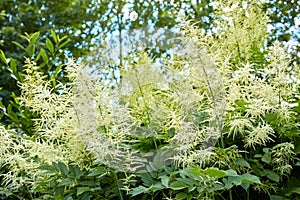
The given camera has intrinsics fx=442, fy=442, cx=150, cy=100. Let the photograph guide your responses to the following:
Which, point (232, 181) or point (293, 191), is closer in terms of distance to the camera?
point (232, 181)

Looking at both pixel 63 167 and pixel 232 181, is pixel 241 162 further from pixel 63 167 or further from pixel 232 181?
pixel 63 167

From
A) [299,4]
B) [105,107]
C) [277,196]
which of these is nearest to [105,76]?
[105,107]

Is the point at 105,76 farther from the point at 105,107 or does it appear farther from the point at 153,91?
the point at 105,107

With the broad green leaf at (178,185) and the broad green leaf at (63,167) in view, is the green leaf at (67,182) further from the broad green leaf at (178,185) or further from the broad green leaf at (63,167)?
the broad green leaf at (178,185)

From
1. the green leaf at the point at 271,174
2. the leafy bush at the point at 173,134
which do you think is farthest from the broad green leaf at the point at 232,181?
the green leaf at the point at 271,174

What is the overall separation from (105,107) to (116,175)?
0.61 ft

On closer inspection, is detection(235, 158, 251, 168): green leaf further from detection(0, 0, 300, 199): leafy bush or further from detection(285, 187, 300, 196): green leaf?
detection(285, 187, 300, 196): green leaf

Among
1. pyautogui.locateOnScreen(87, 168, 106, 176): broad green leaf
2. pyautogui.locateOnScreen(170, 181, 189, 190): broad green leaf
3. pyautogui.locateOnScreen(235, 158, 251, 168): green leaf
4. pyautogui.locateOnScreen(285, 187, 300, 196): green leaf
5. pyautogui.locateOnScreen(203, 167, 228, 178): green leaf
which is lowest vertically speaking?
pyautogui.locateOnScreen(285, 187, 300, 196): green leaf

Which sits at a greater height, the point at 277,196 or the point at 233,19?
the point at 233,19

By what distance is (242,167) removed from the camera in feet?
3.88

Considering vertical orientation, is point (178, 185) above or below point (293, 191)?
above

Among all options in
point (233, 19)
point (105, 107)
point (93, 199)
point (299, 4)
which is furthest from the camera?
point (299, 4)

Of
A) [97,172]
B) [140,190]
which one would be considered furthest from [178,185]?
[97,172]

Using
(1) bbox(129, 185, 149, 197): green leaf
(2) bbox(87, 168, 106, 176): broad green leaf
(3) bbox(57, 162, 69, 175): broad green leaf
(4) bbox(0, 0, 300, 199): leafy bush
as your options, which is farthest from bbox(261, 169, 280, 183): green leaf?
(3) bbox(57, 162, 69, 175): broad green leaf
